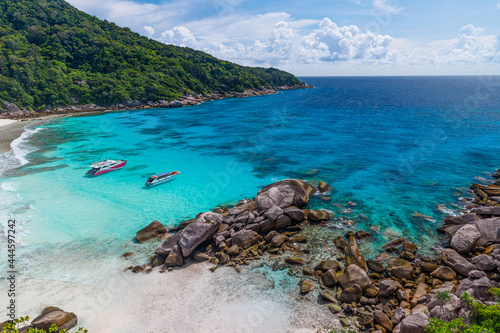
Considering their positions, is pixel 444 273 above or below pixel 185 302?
above

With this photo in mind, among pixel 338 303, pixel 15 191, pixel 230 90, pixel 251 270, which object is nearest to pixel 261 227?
pixel 251 270

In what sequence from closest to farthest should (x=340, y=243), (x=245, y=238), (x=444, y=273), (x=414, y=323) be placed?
(x=414, y=323) → (x=444, y=273) → (x=340, y=243) → (x=245, y=238)

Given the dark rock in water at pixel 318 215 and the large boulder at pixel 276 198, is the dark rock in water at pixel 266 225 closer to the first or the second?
the large boulder at pixel 276 198

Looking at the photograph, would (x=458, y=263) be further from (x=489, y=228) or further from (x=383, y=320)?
(x=383, y=320)

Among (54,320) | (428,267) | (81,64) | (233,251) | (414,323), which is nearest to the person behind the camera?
(414,323)

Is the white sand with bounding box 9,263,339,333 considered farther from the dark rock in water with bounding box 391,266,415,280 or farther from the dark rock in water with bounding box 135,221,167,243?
the dark rock in water with bounding box 391,266,415,280

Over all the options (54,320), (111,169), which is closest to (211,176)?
(111,169)

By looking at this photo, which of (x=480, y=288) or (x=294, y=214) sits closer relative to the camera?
(x=480, y=288)
